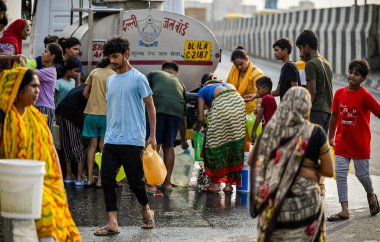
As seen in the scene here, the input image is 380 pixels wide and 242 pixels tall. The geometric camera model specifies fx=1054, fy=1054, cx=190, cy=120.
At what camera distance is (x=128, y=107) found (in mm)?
9398

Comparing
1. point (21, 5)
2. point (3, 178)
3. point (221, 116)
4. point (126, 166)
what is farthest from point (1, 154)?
point (21, 5)

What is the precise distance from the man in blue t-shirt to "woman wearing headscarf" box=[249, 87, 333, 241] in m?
2.71

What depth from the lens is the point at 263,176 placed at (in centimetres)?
682

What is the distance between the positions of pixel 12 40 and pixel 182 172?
273 centimetres

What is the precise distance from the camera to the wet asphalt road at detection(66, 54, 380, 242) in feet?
31.2

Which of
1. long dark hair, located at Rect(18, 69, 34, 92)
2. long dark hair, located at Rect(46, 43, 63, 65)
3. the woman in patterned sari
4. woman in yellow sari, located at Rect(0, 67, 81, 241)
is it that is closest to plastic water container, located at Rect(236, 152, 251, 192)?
the woman in patterned sari

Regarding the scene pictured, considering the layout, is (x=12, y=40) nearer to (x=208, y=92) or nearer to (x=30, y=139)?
(x=208, y=92)

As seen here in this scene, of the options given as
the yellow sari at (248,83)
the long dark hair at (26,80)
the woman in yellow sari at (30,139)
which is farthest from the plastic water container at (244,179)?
the long dark hair at (26,80)

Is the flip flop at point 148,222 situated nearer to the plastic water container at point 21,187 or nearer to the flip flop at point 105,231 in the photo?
the flip flop at point 105,231

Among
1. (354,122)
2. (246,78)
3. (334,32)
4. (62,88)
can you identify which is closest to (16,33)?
(62,88)

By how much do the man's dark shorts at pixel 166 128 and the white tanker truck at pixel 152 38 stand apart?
66.6 inches

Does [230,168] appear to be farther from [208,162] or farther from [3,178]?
[3,178]

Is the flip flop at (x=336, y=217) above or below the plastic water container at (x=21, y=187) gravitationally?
below

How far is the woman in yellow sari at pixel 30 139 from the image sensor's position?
6875 mm
